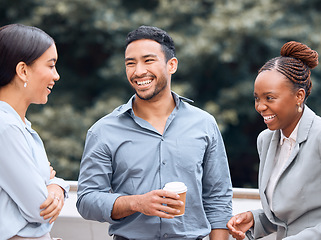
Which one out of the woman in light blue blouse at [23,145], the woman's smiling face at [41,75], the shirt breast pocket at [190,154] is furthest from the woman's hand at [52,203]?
the shirt breast pocket at [190,154]

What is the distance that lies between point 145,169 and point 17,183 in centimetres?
54

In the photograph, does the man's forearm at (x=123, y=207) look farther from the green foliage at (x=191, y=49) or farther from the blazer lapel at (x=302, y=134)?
the green foliage at (x=191, y=49)

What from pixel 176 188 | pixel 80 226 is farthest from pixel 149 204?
pixel 80 226

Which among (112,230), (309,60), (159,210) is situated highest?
(309,60)

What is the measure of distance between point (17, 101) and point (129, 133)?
A: 474 millimetres

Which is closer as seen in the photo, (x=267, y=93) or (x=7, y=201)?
(x=7, y=201)

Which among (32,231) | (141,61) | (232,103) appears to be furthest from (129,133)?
(232,103)

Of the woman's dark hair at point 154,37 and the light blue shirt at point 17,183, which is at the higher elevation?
the woman's dark hair at point 154,37

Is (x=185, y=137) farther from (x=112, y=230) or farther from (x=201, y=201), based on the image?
(x=112, y=230)

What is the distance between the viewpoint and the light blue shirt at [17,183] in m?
1.60

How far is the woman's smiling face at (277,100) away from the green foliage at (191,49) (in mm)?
4391

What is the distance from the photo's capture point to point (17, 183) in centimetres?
160

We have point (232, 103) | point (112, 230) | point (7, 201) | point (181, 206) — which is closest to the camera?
point (7, 201)

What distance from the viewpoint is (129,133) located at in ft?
6.60
